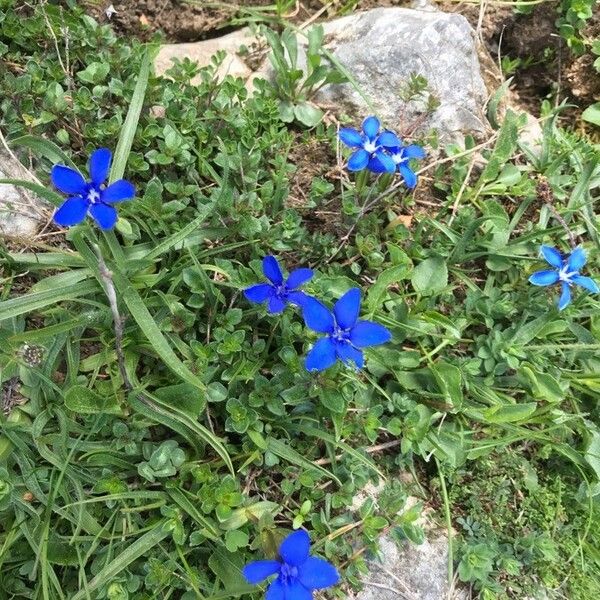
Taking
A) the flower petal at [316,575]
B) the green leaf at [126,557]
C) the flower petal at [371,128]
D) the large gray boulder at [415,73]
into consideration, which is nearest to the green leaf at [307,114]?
the large gray boulder at [415,73]

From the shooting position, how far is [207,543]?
2.34 metres

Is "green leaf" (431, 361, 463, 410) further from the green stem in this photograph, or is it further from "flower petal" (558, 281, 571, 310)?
"flower petal" (558, 281, 571, 310)

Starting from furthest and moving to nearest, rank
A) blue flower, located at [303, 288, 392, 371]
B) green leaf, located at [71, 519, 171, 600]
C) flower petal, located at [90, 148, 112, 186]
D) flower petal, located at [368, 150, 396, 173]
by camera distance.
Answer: flower petal, located at [368, 150, 396, 173], green leaf, located at [71, 519, 171, 600], blue flower, located at [303, 288, 392, 371], flower petal, located at [90, 148, 112, 186]

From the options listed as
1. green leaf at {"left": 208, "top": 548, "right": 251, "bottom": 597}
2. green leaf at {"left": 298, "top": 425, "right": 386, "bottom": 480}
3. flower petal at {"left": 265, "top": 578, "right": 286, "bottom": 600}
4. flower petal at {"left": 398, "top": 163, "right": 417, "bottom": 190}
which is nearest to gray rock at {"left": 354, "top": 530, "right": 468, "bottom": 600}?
green leaf at {"left": 298, "top": 425, "right": 386, "bottom": 480}

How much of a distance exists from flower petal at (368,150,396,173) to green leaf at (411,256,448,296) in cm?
47

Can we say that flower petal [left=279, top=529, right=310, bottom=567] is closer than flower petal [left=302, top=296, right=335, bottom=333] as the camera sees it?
Yes

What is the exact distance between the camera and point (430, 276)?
9.05 feet

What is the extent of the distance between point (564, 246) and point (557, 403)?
2.40ft

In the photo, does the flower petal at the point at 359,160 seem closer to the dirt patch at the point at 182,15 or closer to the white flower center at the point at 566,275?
the white flower center at the point at 566,275

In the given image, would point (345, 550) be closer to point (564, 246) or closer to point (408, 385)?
point (408, 385)

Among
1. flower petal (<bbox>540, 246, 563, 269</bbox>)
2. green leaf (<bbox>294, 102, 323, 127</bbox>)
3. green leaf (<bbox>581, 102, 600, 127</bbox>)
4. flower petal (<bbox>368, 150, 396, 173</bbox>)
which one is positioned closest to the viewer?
flower petal (<bbox>368, 150, 396, 173</bbox>)

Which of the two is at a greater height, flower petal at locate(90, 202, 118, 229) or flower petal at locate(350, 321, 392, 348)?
flower petal at locate(90, 202, 118, 229)

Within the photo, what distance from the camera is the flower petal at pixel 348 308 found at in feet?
6.43

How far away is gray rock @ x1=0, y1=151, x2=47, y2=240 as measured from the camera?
2.61m
